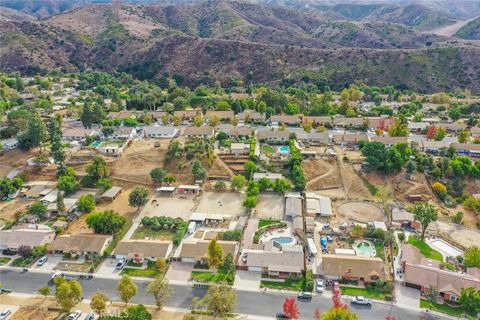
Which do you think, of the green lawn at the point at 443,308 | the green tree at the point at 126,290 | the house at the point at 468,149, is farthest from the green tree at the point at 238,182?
the house at the point at 468,149

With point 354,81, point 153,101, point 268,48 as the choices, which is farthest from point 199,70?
point 354,81

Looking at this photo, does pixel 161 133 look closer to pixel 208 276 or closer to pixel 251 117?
pixel 251 117

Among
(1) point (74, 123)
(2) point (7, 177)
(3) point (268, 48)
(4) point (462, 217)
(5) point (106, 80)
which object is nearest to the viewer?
(4) point (462, 217)

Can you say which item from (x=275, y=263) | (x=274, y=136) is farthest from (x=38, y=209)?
(x=274, y=136)

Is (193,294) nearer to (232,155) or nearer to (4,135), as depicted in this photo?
(232,155)

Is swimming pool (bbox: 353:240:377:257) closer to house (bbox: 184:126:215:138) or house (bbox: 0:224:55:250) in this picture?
house (bbox: 184:126:215:138)
